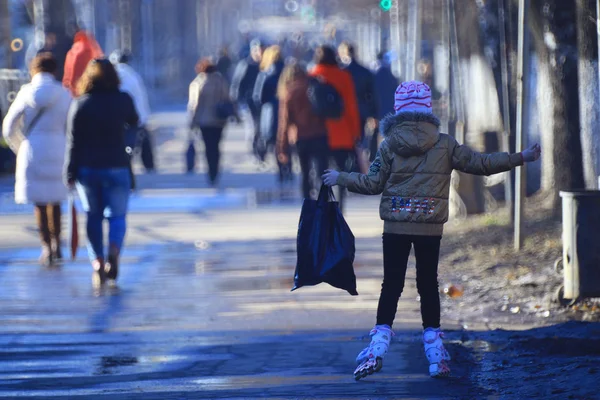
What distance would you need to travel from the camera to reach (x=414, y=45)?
20328 mm

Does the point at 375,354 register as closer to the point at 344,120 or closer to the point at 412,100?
the point at 412,100

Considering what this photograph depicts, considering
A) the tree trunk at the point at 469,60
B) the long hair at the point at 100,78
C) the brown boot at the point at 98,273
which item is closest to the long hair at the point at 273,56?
the tree trunk at the point at 469,60

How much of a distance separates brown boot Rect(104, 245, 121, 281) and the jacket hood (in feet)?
13.7

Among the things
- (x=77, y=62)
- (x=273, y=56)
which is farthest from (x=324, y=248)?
(x=273, y=56)

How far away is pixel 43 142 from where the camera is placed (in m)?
12.1

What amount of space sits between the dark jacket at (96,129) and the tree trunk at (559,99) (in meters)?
4.16

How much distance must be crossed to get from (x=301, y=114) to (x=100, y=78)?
4314 mm

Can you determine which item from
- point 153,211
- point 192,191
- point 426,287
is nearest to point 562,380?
point 426,287

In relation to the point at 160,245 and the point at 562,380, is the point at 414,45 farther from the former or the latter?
the point at 562,380

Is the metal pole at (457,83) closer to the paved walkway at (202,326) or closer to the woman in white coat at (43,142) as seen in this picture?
the paved walkway at (202,326)

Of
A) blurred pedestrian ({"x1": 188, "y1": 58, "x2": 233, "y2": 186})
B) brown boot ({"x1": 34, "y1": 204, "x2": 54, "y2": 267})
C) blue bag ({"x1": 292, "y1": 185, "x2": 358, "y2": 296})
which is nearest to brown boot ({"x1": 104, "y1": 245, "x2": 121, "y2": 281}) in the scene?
brown boot ({"x1": 34, "y1": 204, "x2": 54, "y2": 267})

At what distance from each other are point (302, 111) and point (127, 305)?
5262 mm

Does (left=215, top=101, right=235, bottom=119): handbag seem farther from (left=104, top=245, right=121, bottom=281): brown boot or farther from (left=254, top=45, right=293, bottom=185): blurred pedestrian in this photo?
(left=104, top=245, right=121, bottom=281): brown boot

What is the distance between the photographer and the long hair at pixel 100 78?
10.8 metres
